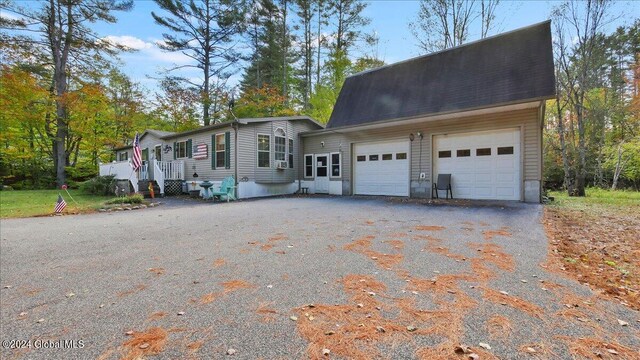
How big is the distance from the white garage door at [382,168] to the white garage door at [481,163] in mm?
1185

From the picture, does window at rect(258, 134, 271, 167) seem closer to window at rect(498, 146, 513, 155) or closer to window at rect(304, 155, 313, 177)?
window at rect(304, 155, 313, 177)

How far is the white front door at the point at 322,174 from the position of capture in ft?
43.5

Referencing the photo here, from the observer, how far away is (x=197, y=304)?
8.08 ft

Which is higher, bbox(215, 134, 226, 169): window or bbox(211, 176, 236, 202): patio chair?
bbox(215, 134, 226, 169): window

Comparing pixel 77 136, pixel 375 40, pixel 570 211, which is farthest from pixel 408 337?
Answer: pixel 77 136

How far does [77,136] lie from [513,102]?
22.3 m

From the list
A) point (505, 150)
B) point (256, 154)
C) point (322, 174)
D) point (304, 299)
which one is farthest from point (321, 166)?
point (304, 299)

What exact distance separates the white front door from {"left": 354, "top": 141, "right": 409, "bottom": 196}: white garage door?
5.25ft

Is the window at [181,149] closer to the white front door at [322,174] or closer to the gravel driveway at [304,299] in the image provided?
the white front door at [322,174]

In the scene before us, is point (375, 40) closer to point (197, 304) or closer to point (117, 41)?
point (117, 41)

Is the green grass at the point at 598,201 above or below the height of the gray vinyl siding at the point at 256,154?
below

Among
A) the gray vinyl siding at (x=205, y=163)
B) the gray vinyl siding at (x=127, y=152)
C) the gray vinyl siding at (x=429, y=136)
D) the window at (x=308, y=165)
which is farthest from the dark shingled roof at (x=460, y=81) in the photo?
the gray vinyl siding at (x=127, y=152)

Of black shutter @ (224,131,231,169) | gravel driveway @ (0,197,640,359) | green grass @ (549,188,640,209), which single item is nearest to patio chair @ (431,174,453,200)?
green grass @ (549,188,640,209)

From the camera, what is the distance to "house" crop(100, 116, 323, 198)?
1210cm
